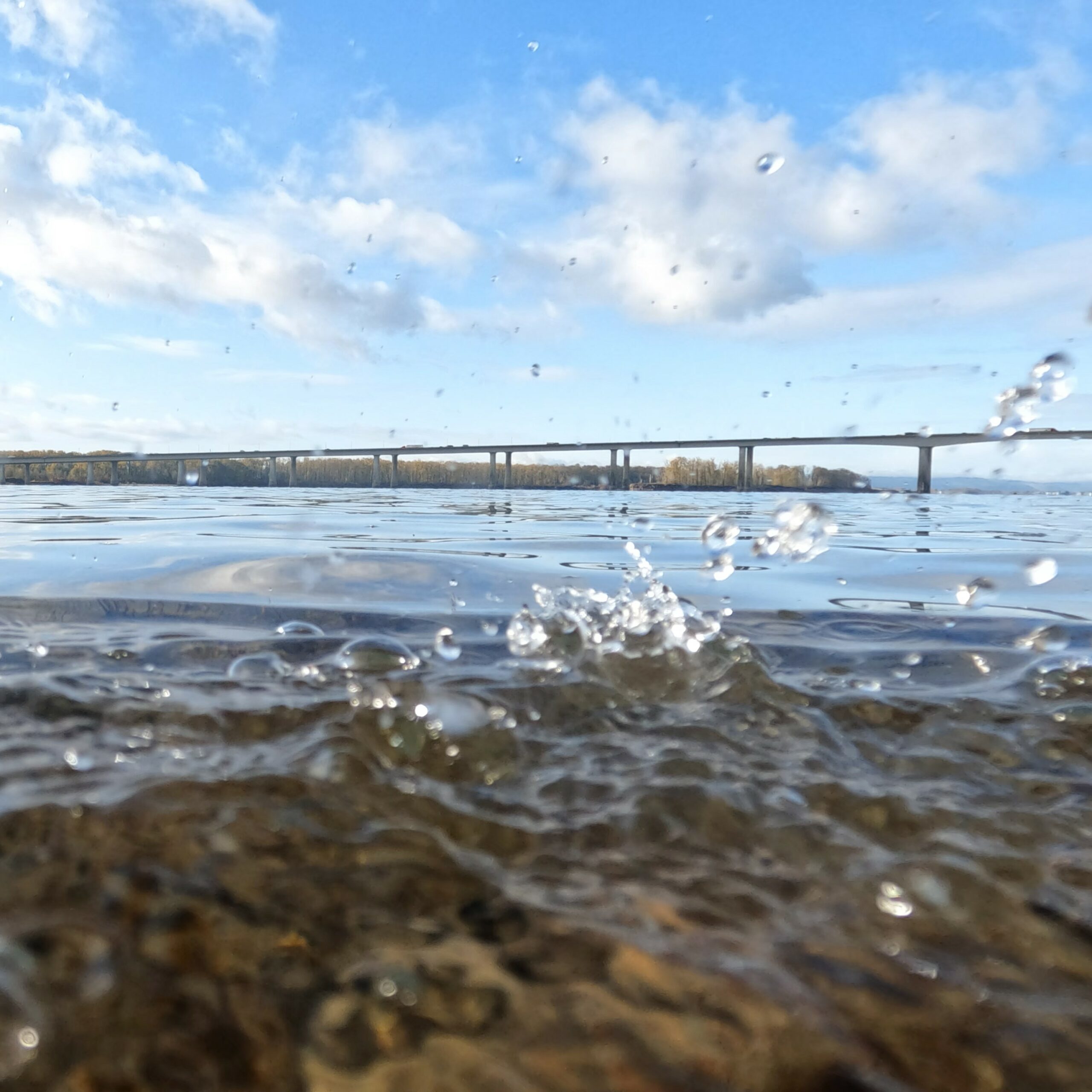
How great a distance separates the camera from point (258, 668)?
3303 mm

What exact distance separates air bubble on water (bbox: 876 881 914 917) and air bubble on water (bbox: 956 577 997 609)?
4.05 meters

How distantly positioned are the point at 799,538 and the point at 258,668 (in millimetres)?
6879

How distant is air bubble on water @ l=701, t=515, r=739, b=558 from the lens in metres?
9.23

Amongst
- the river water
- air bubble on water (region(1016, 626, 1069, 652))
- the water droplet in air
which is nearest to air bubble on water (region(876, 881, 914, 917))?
the river water

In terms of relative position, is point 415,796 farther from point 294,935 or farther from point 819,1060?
point 819,1060

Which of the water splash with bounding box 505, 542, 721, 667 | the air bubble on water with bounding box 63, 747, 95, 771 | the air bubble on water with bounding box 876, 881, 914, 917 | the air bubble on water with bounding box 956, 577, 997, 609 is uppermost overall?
the water splash with bounding box 505, 542, 721, 667

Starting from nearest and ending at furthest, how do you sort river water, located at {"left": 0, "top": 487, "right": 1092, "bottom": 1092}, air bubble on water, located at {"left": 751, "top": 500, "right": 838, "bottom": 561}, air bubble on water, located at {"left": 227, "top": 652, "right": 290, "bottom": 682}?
river water, located at {"left": 0, "top": 487, "right": 1092, "bottom": 1092}, air bubble on water, located at {"left": 227, "top": 652, "right": 290, "bottom": 682}, air bubble on water, located at {"left": 751, "top": 500, "right": 838, "bottom": 561}

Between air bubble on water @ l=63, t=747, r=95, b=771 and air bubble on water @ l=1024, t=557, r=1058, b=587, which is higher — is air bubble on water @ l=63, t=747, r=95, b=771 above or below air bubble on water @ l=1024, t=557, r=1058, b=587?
below

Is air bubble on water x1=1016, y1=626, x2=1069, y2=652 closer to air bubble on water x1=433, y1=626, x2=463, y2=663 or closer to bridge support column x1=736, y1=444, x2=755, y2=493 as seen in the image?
air bubble on water x1=433, y1=626, x2=463, y2=663

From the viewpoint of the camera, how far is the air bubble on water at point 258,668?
3154 mm

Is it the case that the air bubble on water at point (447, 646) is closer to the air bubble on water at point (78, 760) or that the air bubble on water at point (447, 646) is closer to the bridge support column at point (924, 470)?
the air bubble on water at point (78, 760)

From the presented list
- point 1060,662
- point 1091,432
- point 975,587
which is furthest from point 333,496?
point 1091,432

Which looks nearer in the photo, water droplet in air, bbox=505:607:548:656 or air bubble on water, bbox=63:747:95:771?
air bubble on water, bbox=63:747:95:771

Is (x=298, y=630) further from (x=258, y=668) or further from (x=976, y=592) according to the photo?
(x=976, y=592)
